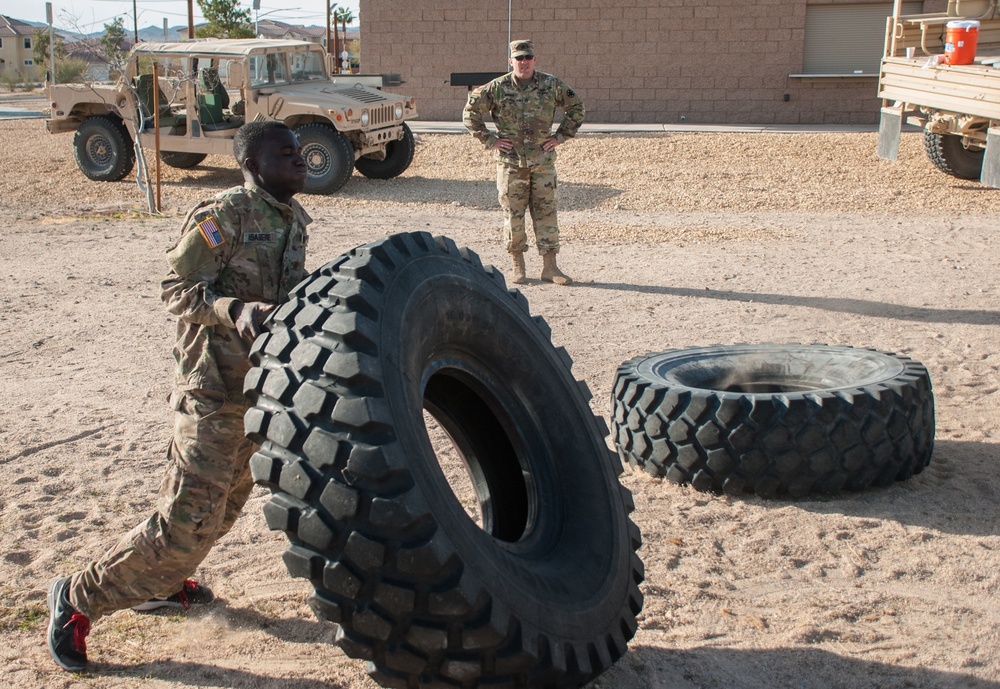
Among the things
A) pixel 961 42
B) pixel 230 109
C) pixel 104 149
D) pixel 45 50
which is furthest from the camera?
pixel 45 50

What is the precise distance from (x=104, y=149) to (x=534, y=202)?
872 cm

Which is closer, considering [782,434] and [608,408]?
[782,434]

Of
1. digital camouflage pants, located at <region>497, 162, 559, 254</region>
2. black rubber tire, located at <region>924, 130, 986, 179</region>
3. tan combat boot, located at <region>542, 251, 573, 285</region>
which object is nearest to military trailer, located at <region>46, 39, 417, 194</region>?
digital camouflage pants, located at <region>497, 162, 559, 254</region>

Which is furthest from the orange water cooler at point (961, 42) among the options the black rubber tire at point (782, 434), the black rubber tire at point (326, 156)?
the black rubber tire at point (782, 434)

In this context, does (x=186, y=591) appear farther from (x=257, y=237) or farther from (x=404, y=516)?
(x=404, y=516)

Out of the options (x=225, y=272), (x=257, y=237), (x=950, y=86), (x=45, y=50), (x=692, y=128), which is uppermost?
(x=45, y=50)

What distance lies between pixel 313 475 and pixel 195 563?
1.02 metres

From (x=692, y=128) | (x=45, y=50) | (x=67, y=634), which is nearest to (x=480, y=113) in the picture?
(x=67, y=634)

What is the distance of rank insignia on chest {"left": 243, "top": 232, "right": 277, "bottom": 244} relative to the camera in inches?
117

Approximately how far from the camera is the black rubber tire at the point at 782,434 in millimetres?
4082

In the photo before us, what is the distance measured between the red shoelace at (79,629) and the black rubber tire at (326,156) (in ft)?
34.1

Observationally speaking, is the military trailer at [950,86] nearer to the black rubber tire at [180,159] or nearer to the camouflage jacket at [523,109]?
the camouflage jacket at [523,109]

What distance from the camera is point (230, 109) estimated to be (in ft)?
46.3

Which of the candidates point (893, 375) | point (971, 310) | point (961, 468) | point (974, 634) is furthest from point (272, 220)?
point (971, 310)
